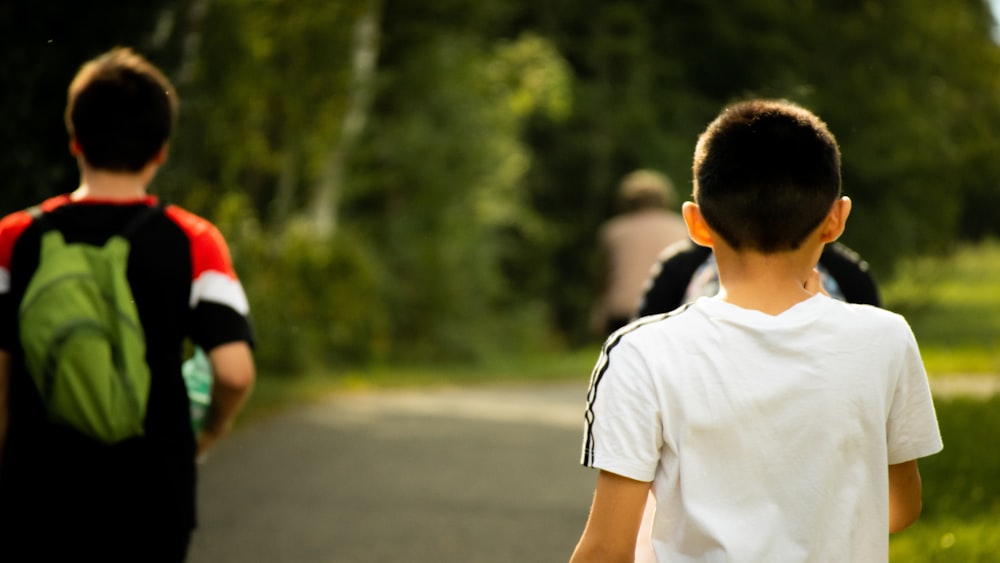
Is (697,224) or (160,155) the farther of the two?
(160,155)

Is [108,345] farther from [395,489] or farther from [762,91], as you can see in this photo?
[762,91]

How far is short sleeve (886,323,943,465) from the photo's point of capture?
101 inches

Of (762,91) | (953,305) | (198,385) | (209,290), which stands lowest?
(953,305)

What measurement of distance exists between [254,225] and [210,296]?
1469 cm

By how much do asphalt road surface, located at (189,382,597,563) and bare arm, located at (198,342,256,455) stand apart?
3355 millimetres

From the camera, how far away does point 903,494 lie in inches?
106

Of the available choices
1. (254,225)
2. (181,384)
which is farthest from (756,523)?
(254,225)

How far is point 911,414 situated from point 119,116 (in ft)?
6.21

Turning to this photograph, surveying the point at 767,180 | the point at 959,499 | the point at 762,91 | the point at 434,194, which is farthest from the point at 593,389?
the point at 762,91

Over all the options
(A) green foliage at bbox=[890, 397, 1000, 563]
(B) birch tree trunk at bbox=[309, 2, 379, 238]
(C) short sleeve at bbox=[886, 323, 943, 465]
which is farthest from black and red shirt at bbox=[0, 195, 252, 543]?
(B) birch tree trunk at bbox=[309, 2, 379, 238]

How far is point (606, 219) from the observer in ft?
122

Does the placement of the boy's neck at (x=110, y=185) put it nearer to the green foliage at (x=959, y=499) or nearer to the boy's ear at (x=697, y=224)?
the boy's ear at (x=697, y=224)

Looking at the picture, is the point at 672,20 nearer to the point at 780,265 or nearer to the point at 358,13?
the point at 358,13

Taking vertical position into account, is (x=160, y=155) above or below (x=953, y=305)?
above
